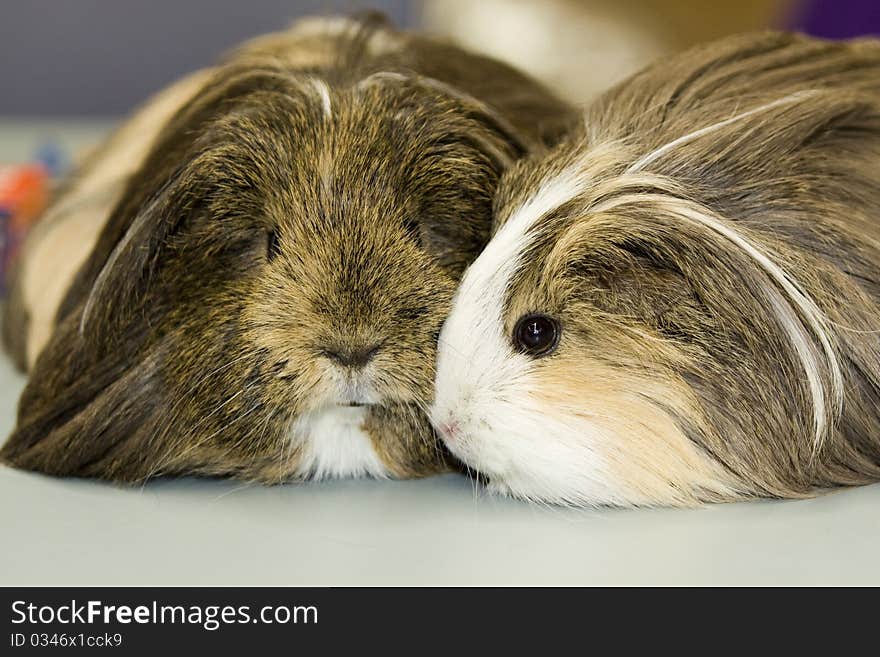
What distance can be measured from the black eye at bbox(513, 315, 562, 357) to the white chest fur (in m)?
0.19

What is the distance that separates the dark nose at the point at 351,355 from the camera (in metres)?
1.18

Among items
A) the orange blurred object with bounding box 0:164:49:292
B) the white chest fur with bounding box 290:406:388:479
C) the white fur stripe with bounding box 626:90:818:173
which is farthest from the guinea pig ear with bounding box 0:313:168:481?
the orange blurred object with bounding box 0:164:49:292

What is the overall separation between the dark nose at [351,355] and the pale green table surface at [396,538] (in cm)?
17

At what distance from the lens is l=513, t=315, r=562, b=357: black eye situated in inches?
47.8

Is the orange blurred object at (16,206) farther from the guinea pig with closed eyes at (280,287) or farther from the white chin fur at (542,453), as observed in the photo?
the white chin fur at (542,453)

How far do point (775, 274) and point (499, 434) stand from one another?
0.32 m

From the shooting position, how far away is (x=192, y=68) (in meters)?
4.16

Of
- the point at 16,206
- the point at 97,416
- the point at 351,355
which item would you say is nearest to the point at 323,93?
the point at 351,355

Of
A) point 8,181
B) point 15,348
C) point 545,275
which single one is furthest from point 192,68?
point 545,275

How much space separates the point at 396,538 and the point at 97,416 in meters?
0.38

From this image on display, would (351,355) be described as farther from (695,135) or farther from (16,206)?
(16,206)

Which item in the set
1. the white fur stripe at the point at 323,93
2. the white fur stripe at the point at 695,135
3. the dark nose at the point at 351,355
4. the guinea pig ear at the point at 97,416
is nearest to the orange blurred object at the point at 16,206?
the guinea pig ear at the point at 97,416

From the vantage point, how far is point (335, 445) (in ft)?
4.30

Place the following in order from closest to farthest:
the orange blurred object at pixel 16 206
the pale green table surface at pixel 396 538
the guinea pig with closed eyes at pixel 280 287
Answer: the pale green table surface at pixel 396 538
the guinea pig with closed eyes at pixel 280 287
the orange blurred object at pixel 16 206
